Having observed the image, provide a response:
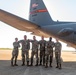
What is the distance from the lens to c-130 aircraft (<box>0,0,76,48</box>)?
44.5 ft

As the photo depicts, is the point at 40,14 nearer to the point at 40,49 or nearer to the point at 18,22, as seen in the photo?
the point at 18,22

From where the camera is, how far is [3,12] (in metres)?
12.5

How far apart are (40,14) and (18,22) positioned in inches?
172

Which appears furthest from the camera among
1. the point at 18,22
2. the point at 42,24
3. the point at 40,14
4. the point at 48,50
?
the point at 40,14

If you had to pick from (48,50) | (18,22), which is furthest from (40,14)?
(48,50)

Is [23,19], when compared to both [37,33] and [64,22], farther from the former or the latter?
[64,22]

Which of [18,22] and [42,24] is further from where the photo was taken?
[42,24]

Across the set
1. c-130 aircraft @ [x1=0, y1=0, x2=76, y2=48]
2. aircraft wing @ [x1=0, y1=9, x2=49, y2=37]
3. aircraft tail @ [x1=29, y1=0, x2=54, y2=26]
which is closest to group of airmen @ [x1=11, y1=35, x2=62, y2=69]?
aircraft wing @ [x1=0, y1=9, x2=49, y2=37]

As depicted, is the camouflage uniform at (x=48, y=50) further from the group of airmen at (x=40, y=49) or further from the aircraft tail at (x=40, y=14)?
the aircraft tail at (x=40, y=14)

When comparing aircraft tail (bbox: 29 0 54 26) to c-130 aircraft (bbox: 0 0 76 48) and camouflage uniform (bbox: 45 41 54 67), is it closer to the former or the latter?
c-130 aircraft (bbox: 0 0 76 48)

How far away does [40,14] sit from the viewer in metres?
17.6

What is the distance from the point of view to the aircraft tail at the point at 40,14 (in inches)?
687

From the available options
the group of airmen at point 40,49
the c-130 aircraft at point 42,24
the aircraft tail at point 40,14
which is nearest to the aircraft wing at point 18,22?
the c-130 aircraft at point 42,24

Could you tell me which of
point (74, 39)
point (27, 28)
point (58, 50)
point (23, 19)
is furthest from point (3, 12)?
point (74, 39)
